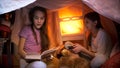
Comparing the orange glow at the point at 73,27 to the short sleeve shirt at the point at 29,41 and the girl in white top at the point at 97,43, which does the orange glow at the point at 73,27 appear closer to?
the girl in white top at the point at 97,43

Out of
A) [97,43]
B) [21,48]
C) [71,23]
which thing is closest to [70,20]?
[71,23]

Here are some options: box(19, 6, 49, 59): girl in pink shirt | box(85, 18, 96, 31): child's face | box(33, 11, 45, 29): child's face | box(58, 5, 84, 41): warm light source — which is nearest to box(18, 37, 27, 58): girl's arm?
box(19, 6, 49, 59): girl in pink shirt

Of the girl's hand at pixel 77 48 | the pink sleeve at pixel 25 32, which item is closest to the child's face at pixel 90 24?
the girl's hand at pixel 77 48

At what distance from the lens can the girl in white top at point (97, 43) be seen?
1.51 m

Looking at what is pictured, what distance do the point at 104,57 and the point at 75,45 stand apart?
0.20 meters

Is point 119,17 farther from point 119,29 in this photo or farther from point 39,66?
point 39,66

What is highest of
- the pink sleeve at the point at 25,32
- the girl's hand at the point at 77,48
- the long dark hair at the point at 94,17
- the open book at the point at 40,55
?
the long dark hair at the point at 94,17

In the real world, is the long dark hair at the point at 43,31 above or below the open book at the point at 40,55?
above

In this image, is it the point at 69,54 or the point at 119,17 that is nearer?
the point at 119,17

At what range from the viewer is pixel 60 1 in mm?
1646

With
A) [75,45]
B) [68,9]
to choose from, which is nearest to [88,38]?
[75,45]

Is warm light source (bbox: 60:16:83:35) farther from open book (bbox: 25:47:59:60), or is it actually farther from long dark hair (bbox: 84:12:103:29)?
open book (bbox: 25:47:59:60)

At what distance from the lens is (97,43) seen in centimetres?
154

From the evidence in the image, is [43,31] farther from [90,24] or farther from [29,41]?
[90,24]
